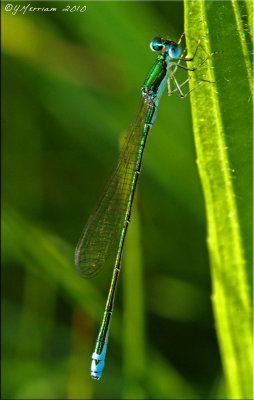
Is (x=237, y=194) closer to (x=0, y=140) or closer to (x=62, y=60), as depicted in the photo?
(x=62, y=60)

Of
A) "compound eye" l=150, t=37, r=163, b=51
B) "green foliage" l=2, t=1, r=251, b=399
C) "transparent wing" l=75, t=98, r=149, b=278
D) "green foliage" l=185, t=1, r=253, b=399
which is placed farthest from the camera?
"green foliage" l=2, t=1, r=251, b=399

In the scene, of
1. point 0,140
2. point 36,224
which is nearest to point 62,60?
point 0,140

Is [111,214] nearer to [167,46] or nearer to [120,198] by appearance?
[120,198]

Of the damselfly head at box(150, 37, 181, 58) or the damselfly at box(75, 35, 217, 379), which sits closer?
the damselfly head at box(150, 37, 181, 58)

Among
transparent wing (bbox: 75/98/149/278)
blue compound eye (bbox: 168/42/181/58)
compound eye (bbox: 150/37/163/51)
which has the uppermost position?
compound eye (bbox: 150/37/163/51)

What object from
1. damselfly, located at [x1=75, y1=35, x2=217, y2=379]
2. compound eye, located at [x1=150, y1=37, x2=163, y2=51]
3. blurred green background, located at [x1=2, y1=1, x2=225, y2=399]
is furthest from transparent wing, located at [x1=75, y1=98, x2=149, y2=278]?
compound eye, located at [x1=150, y1=37, x2=163, y2=51]

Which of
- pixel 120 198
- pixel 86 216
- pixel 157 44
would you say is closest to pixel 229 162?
pixel 157 44

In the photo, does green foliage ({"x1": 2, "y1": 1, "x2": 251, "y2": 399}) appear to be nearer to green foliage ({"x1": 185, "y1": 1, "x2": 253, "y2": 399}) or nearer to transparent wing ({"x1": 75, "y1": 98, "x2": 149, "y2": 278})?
transparent wing ({"x1": 75, "y1": 98, "x2": 149, "y2": 278})
